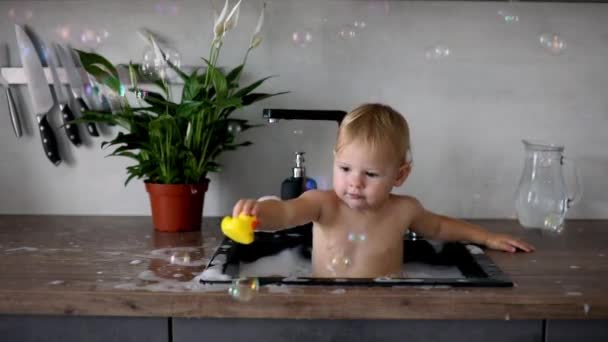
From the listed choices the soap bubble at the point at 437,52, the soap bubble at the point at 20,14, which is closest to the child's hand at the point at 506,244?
the soap bubble at the point at 437,52

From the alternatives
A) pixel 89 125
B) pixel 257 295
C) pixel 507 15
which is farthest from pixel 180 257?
pixel 507 15

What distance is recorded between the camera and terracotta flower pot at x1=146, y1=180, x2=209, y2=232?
1.33 metres

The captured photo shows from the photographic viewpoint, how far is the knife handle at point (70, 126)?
1465 millimetres

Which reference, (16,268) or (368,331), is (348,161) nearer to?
(368,331)

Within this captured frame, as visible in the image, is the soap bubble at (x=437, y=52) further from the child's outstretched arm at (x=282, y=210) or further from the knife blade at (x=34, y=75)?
the knife blade at (x=34, y=75)

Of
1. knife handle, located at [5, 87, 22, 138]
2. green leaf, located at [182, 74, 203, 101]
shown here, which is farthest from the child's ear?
knife handle, located at [5, 87, 22, 138]

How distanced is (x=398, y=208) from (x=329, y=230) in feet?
0.46

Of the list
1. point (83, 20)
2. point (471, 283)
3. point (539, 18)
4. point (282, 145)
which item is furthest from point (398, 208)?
point (83, 20)

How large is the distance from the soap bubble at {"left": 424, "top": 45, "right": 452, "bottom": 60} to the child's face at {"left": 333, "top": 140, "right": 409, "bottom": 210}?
44 centimetres

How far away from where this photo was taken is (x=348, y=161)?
1.11 meters

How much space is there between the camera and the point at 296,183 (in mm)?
1343

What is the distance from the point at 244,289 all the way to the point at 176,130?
0.49 metres

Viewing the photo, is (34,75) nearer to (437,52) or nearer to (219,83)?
(219,83)

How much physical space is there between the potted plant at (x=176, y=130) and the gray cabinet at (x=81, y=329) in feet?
1.39
